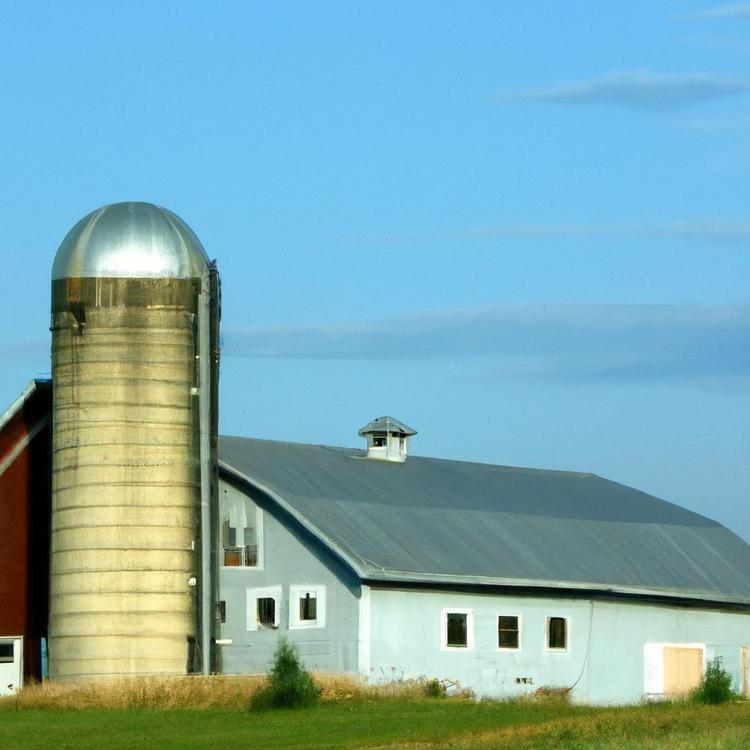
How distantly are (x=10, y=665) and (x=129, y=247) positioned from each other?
10441 mm

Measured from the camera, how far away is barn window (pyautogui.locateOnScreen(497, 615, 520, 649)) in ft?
142

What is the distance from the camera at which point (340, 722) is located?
33.8m

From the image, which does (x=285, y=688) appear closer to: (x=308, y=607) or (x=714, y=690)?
(x=308, y=607)

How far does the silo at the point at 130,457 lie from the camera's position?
41375 mm

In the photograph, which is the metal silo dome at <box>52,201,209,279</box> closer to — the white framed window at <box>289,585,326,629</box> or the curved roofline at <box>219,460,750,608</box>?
the curved roofline at <box>219,460,750,608</box>

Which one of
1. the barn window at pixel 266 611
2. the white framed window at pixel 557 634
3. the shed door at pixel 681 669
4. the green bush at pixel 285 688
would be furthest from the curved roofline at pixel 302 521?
the shed door at pixel 681 669

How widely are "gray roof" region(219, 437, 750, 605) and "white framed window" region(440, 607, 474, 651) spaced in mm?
854

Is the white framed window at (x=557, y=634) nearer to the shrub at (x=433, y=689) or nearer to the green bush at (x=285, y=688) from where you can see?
the shrub at (x=433, y=689)

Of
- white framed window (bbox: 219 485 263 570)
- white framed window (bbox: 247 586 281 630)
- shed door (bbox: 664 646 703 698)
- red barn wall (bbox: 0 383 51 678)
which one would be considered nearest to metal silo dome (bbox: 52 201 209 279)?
red barn wall (bbox: 0 383 51 678)

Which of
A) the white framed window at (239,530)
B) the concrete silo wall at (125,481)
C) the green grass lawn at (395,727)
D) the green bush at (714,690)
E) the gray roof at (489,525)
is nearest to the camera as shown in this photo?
the green grass lawn at (395,727)

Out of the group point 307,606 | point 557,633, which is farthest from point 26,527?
point 557,633

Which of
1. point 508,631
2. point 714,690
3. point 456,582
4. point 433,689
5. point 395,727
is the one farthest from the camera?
point 508,631

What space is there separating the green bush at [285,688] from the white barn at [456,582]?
3.97m

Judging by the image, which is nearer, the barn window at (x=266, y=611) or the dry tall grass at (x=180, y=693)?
the dry tall grass at (x=180, y=693)
